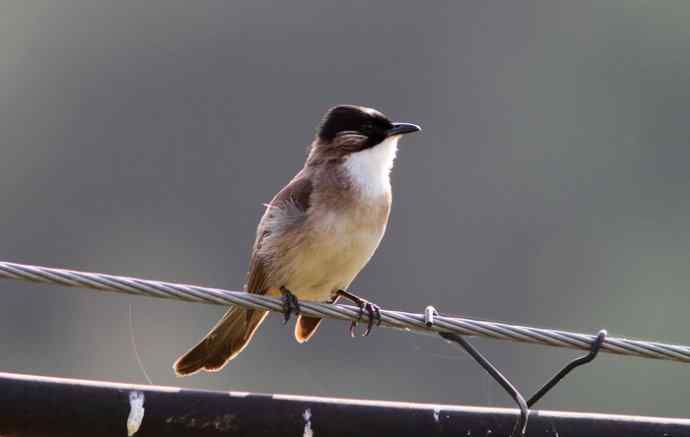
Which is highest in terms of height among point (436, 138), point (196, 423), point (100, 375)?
point (196, 423)

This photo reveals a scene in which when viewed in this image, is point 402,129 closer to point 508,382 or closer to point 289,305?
point 289,305

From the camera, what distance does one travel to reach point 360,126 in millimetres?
7477

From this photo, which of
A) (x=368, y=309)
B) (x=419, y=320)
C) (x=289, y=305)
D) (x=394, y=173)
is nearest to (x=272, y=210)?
(x=368, y=309)

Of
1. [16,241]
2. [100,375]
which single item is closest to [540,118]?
[16,241]

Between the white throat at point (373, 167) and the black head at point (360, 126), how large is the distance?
0.05 metres

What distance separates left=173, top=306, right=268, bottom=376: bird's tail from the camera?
21.0ft

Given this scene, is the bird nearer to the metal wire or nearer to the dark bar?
the metal wire

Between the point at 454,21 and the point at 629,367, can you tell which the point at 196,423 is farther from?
the point at 454,21

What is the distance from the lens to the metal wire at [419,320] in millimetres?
4711

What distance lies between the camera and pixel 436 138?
177ft

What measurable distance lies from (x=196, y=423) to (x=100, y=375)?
104 feet

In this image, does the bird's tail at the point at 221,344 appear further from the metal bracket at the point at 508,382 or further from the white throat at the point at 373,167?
the metal bracket at the point at 508,382

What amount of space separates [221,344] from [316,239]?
0.64 m

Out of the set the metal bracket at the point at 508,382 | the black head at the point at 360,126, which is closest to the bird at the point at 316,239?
the black head at the point at 360,126
